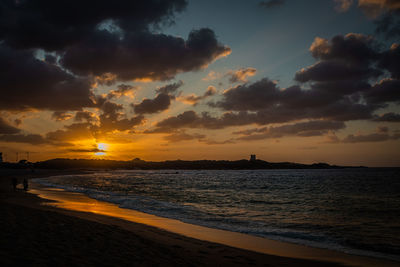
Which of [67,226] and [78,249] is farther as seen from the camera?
[67,226]

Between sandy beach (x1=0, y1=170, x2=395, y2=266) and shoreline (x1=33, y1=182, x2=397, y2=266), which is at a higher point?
sandy beach (x1=0, y1=170, x2=395, y2=266)

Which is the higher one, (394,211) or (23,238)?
(23,238)

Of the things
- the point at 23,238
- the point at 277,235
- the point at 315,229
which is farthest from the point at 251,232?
the point at 23,238

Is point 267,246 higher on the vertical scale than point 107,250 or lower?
lower

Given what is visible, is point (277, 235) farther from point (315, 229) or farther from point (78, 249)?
point (78, 249)

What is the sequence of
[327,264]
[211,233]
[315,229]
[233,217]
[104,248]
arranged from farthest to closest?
1. [233,217]
2. [315,229]
3. [211,233]
4. [327,264]
5. [104,248]

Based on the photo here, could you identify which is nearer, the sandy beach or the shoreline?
the sandy beach

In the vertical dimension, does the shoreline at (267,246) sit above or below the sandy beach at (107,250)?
below

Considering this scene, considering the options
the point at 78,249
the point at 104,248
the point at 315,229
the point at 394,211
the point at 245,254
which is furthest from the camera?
the point at 394,211

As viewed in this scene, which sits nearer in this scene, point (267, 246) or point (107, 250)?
point (107, 250)

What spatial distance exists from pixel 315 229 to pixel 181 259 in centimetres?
1031

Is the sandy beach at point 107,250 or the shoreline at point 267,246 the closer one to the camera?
the sandy beach at point 107,250

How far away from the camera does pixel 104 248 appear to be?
8.38 metres

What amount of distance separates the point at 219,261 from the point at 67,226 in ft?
21.3
